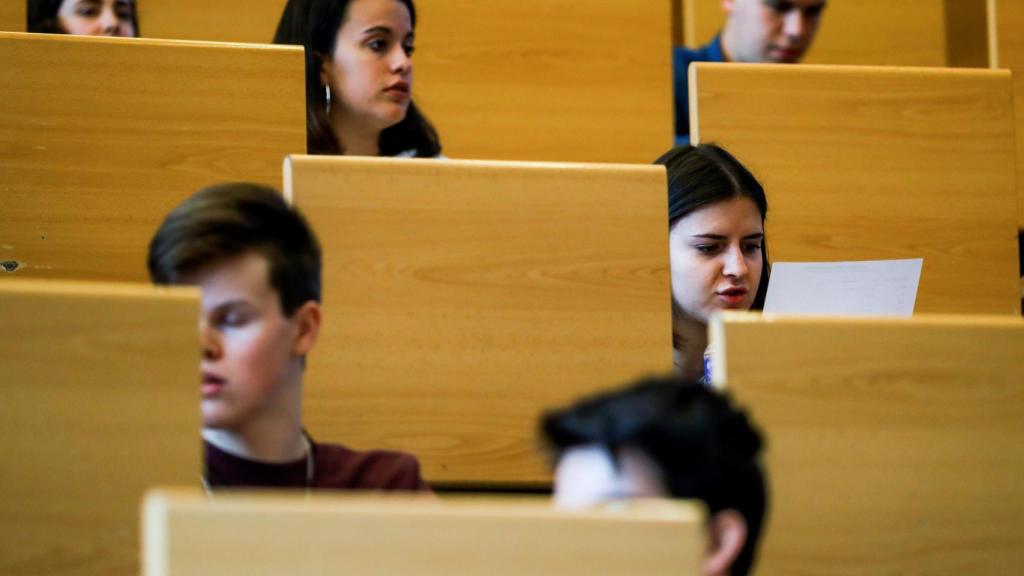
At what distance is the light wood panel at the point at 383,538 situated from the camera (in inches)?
19.1

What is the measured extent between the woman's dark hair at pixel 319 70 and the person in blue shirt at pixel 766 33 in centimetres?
30

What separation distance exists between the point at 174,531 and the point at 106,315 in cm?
23

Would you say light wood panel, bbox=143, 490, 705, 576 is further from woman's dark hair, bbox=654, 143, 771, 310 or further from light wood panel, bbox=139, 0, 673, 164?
light wood panel, bbox=139, 0, 673, 164

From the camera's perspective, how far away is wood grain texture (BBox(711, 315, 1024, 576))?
754 mm

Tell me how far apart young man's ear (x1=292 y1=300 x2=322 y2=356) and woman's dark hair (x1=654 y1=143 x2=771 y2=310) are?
406mm

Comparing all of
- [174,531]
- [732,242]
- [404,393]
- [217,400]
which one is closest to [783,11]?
[732,242]

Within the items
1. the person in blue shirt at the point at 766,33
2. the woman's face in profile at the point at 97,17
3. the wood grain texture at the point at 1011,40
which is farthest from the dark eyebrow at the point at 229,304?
the wood grain texture at the point at 1011,40

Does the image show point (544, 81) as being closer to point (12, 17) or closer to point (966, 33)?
point (12, 17)

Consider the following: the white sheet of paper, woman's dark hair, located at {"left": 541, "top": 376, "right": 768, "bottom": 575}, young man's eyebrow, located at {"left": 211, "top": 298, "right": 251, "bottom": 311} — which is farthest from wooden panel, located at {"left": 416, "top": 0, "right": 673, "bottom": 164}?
woman's dark hair, located at {"left": 541, "top": 376, "right": 768, "bottom": 575}

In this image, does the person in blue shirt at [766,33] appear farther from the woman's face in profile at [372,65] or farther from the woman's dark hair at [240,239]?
the woman's dark hair at [240,239]

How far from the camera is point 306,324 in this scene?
0.81 metres

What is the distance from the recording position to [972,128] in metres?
1.21

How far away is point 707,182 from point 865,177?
155 millimetres

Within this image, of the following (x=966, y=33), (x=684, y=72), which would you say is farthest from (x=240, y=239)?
(x=966, y=33)
